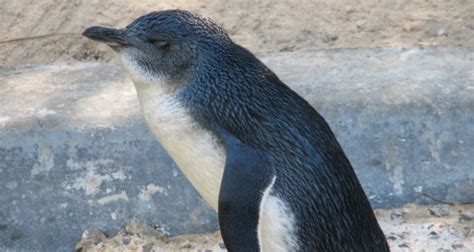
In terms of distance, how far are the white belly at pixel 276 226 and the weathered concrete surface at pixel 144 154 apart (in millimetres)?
1057

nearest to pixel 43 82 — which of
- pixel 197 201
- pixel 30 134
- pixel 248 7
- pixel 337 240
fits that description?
pixel 30 134

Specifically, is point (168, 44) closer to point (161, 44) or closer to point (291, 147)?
point (161, 44)

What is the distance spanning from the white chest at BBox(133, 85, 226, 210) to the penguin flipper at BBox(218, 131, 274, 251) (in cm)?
14

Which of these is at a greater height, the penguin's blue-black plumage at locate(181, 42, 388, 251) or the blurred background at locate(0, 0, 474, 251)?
the penguin's blue-black plumage at locate(181, 42, 388, 251)

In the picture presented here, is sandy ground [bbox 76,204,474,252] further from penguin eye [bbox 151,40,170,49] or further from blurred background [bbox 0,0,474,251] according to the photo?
penguin eye [bbox 151,40,170,49]

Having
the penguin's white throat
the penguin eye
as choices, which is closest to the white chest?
the penguin's white throat

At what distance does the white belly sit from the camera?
7.68 feet

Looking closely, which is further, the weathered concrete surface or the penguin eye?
the weathered concrete surface

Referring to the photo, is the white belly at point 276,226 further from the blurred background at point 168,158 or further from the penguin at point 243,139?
the blurred background at point 168,158

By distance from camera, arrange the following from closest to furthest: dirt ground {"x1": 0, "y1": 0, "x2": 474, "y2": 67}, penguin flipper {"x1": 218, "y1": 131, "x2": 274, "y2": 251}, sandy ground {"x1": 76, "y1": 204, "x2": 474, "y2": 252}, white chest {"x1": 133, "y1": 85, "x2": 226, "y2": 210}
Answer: penguin flipper {"x1": 218, "y1": 131, "x2": 274, "y2": 251} < white chest {"x1": 133, "y1": 85, "x2": 226, "y2": 210} < sandy ground {"x1": 76, "y1": 204, "x2": 474, "y2": 252} < dirt ground {"x1": 0, "y1": 0, "x2": 474, "y2": 67}

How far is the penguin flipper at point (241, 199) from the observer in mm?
2250

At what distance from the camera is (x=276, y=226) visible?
2.37 metres

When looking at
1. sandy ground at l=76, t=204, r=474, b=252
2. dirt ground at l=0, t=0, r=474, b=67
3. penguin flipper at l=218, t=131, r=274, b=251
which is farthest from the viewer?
dirt ground at l=0, t=0, r=474, b=67

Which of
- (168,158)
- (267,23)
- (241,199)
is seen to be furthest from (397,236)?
(267,23)
